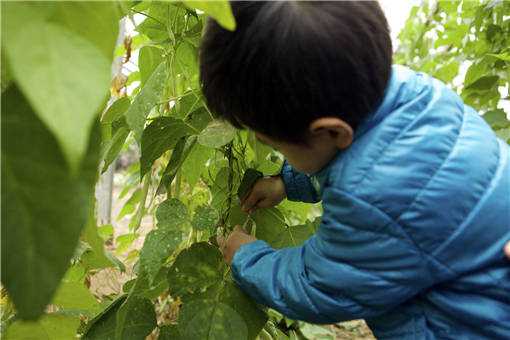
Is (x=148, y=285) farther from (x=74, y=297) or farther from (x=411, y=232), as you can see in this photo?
(x=411, y=232)

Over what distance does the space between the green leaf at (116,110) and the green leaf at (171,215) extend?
14cm

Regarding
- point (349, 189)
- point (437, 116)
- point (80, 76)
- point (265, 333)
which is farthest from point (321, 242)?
point (80, 76)

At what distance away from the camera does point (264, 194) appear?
72 cm

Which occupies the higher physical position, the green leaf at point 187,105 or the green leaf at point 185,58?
the green leaf at point 185,58

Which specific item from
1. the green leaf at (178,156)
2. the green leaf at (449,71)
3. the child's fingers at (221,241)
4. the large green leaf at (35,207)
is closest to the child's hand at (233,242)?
the child's fingers at (221,241)

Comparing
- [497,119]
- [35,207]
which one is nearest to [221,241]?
[35,207]

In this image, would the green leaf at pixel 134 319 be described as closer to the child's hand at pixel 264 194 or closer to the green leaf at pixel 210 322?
the green leaf at pixel 210 322

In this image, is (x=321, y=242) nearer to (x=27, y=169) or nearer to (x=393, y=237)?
(x=393, y=237)

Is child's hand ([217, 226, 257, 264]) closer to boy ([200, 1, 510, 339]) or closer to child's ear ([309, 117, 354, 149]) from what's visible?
boy ([200, 1, 510, 339])

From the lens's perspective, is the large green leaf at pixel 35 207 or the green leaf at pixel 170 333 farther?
the green leaf at pixel 170 333

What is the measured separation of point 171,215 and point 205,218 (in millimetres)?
38

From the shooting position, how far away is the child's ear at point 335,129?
1.73 feet

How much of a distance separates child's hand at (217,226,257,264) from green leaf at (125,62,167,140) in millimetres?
169

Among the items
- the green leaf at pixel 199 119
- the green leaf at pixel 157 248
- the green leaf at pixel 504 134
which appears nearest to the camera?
the green leaf at pixel 157 248
